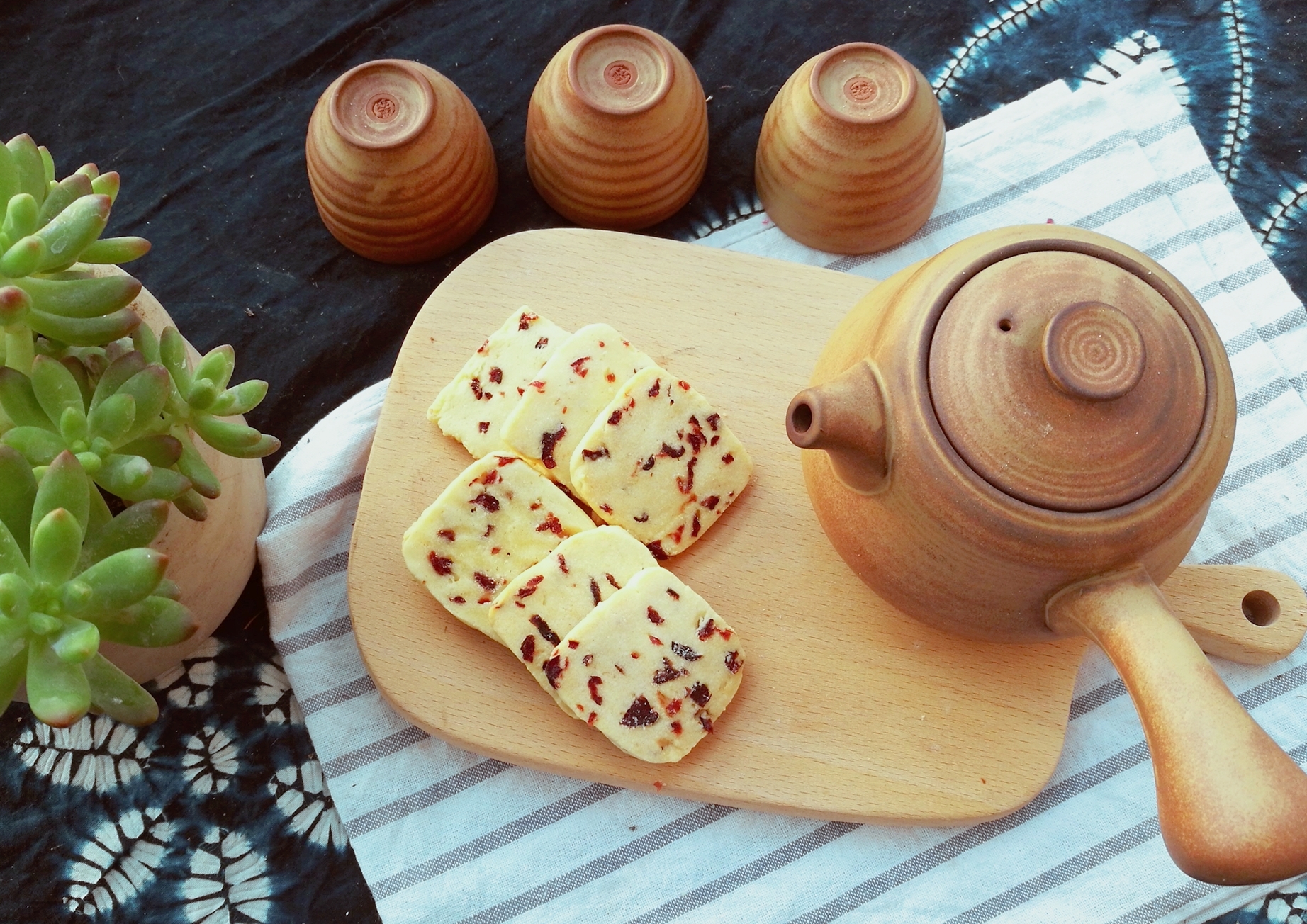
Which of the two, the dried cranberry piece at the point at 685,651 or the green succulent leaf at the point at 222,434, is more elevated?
the green succulent leaf at the point at 222,434

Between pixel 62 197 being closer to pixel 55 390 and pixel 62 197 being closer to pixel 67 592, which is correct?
pixel 55 390

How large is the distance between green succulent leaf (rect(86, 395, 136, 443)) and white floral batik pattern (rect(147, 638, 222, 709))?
0.47m

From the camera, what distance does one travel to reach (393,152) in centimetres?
104

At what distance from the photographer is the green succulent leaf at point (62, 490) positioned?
0.65 m

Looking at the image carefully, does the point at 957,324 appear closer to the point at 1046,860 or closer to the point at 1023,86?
the point at 1046,860

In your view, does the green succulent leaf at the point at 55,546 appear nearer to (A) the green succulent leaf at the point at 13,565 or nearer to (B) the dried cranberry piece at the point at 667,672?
(A) the green succulent leaf at the point at 13,565

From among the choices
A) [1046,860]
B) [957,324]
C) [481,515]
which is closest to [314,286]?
[481,515]

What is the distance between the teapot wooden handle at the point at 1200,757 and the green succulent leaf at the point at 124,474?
26.8 inches

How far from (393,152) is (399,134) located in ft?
0.07

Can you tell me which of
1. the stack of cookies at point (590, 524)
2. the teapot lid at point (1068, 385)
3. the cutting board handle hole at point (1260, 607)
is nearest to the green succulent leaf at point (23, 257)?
the stack of cookies at point (590, 524)

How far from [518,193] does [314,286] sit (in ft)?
0.88

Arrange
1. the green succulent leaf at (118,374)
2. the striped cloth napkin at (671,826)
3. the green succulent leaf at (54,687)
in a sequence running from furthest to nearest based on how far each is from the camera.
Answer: the striped cloth napkin at (671,826) < the green succulent leaf at (118,374) < the green succulent leaf at (54,687)

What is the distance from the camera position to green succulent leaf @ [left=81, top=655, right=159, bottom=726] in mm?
712

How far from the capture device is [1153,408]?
74 cm
